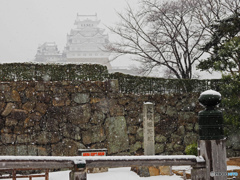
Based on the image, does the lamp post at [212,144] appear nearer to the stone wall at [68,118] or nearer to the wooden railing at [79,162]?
the wooden railing at [79,162]

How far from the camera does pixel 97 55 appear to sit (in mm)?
52562

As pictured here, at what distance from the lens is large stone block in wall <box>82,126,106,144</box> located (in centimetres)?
974

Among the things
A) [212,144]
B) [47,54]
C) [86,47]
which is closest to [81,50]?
[86,47]

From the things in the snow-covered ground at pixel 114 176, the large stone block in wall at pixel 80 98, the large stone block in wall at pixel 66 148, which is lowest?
the snow-covered ground at pixel 114 176

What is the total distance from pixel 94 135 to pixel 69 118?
3.38 ft

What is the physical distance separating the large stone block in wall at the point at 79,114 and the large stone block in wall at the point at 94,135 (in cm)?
37

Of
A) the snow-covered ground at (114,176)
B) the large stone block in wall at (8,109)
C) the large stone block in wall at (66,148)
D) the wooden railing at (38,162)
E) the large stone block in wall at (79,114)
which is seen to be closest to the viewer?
the wooden railing at (38,162)

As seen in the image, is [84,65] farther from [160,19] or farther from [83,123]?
[160,19]

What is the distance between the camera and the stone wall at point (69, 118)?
30.0ft

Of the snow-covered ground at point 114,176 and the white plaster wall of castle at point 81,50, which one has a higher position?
the white plaster wall of castle at point 81,50

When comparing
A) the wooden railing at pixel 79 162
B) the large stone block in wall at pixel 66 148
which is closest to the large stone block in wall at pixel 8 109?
the large stone block in wall at pixel 66 148

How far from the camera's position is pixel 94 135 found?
9836 mm

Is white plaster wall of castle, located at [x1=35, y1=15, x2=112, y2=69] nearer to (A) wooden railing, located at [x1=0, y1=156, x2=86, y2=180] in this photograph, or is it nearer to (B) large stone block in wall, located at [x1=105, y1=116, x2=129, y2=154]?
(B) large stone block in wall, located at [x1=105, y1=116, x2=129, y2=154]

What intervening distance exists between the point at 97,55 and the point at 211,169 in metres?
50.5
